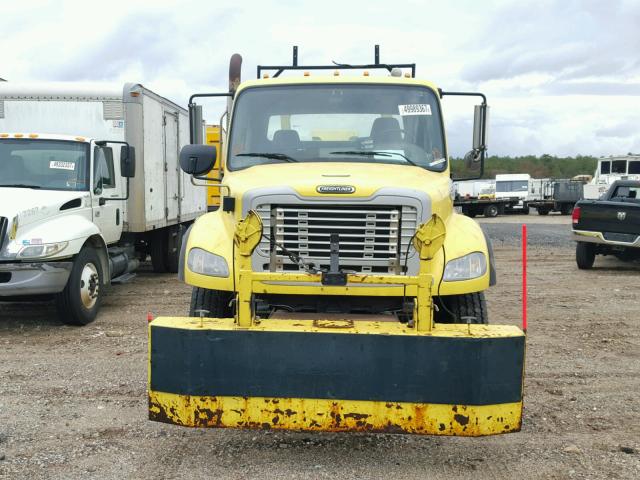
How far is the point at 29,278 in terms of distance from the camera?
294 inches

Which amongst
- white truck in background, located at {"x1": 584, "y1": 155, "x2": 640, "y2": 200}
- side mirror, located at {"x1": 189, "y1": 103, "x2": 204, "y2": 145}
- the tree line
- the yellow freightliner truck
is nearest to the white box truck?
side mirror, located at {"x1": 189, "y1": 103, "x2": 204, "y2": 145}

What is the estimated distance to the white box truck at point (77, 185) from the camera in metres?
7.58

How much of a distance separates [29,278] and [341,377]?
4.94 meters

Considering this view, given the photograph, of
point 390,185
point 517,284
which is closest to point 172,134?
point 517,284

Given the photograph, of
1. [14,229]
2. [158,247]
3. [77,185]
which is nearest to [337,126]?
[14,229]

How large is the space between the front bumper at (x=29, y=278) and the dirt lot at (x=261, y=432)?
0.55 m

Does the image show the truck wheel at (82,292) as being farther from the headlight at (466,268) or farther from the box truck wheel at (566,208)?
the box truck wheel at (566,208)

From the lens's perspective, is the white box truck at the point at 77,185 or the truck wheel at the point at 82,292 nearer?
the white box truck at the point at 77,185

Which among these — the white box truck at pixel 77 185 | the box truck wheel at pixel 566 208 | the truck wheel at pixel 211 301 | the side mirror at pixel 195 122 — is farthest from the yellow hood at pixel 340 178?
the box truck wheel at pixel 566 208

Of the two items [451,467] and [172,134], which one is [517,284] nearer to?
[172,134]

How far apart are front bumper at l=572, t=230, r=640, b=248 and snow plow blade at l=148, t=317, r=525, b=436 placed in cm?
1090

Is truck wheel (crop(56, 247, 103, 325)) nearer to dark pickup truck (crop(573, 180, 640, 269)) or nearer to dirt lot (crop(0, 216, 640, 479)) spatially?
dirt lot (crop(0, 216, 640, 479))

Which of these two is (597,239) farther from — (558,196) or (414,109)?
(558,196)

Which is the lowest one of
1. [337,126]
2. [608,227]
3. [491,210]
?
[491,210]
